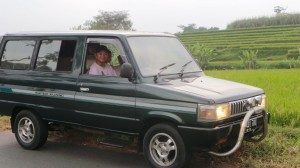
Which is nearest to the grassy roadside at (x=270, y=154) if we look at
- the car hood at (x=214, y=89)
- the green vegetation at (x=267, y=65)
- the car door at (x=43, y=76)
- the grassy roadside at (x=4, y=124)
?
the car hood at (x=214, y=89)

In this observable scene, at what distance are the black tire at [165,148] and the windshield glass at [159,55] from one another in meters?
0.80

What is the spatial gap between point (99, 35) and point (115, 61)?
442mm

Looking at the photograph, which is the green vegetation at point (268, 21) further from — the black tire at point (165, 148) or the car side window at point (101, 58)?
the black tire at point (165, 148)

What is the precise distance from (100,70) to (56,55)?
88 centimetres

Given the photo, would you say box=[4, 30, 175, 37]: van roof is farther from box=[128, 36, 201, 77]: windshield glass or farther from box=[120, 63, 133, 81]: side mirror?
box=[120, 63, 133, 81]: side mirror

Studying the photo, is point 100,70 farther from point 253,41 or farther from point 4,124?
point 253,41

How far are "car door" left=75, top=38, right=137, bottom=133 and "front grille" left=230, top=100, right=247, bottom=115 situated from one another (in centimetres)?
129

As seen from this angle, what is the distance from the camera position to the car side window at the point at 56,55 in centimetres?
634

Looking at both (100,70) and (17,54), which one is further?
(17,54)

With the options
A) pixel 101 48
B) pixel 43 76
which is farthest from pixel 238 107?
pixel 43 76

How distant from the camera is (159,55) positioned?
19.8ft

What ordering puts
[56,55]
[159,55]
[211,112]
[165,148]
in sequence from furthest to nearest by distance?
[56,55] < [159,55] < [165,148] < [211,112]

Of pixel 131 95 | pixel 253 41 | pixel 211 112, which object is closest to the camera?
pixel 211 112

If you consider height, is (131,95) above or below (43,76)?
below
